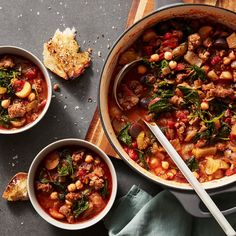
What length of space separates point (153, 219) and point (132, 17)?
1430 millimetres

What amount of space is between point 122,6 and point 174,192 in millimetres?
1437

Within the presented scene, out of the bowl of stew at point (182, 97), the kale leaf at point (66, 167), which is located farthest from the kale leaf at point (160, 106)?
the kale leaf at point (66, 167)

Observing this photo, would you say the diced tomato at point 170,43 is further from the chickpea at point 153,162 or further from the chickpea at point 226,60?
the chickpea at point 153,162

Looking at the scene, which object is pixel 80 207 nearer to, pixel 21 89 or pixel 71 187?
pixel 71 187

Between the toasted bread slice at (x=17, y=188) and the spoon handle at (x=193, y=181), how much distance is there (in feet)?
3.35

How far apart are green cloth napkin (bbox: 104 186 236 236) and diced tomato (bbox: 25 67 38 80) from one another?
107 cm

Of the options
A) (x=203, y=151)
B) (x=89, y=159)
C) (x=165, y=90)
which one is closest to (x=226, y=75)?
(x=165, y=90)

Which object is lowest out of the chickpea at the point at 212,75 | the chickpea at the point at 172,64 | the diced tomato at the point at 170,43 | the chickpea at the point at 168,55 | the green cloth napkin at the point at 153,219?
the green cloth napkin at the point at 153,219

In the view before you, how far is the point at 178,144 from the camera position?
351 centimetres

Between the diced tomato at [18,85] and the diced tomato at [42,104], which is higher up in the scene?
the diced tomato at [18,85]

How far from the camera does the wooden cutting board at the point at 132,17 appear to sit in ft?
11.4

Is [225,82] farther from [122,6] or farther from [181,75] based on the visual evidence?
[122,6]

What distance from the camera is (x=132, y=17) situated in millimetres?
3611

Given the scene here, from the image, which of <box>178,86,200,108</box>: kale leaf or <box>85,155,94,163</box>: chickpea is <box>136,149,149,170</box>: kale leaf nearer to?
<box>85,155,94,163</box>: chickpea
